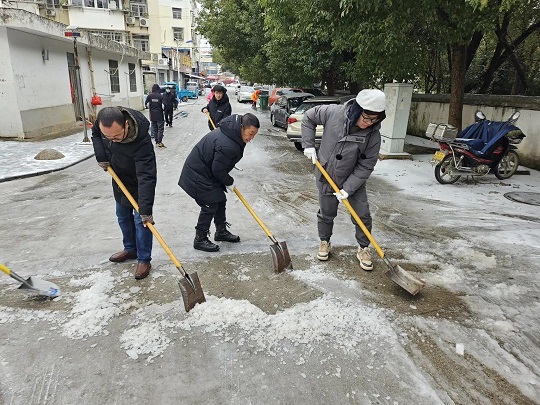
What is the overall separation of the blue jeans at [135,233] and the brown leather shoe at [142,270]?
1.7 inches

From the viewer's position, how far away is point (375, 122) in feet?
11.2

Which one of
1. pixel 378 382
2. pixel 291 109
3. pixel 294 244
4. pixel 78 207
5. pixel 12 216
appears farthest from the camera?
pixel 291 109

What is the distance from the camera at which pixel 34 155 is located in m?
9.23

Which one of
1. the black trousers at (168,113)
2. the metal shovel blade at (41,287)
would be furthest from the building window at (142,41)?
the metal shovel blade at (41,287)

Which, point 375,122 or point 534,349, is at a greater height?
point 375,122

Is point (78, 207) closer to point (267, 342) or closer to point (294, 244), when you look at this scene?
point (294, 244)

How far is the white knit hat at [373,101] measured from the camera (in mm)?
3209

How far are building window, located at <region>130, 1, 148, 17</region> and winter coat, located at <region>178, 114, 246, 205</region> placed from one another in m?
36.7

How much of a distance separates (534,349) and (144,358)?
8.91 ft

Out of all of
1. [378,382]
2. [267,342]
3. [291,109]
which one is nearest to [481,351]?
[378,382]

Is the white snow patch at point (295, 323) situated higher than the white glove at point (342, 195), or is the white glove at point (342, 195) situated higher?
the white glove at point (342, 195)

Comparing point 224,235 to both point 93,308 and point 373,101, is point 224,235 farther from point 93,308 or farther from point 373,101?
point 373,101

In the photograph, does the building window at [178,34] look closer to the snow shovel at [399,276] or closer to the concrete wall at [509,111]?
the concrete wall at [509,111]

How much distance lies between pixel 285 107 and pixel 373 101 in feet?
38.7
